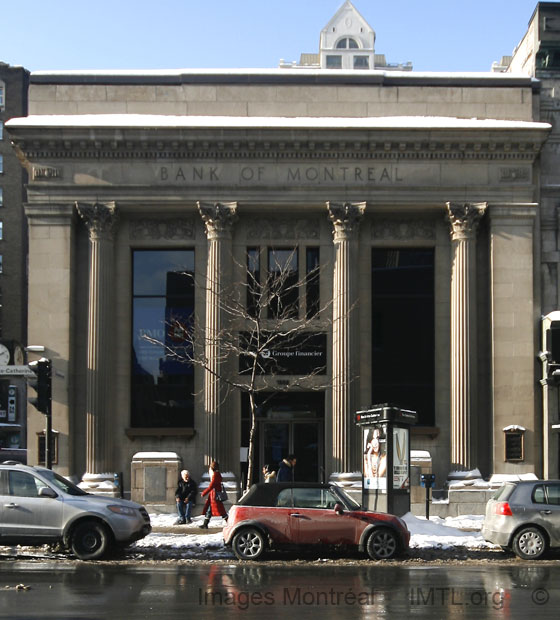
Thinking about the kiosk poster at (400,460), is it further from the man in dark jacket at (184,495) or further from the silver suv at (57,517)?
the silver suv at (57,517)

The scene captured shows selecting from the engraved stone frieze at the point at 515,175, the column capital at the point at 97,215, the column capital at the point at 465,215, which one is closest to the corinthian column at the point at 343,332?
the column capital at the point at 465,215

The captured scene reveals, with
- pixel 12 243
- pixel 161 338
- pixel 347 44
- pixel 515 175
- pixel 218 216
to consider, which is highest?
pixel 347 44

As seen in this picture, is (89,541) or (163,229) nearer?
(89,541)

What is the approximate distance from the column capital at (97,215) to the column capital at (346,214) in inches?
263

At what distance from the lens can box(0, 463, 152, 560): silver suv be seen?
1852 cm

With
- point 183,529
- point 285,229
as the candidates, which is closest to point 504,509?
point 183,529

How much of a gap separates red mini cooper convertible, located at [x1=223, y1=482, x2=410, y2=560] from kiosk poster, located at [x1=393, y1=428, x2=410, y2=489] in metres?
4.38

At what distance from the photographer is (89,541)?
18719 mm

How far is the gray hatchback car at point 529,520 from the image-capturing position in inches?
758

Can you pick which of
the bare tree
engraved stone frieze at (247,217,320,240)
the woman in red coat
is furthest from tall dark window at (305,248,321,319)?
the woman in red coat

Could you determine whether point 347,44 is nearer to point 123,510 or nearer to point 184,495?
point 184,495

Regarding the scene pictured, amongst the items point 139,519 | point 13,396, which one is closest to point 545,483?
point 139,519

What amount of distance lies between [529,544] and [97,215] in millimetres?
16832

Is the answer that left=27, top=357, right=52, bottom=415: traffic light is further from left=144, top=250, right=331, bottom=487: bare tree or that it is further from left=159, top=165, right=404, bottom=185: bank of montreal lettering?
left=159, top=165, right=404, bottom=185: bank of montreal lettering
